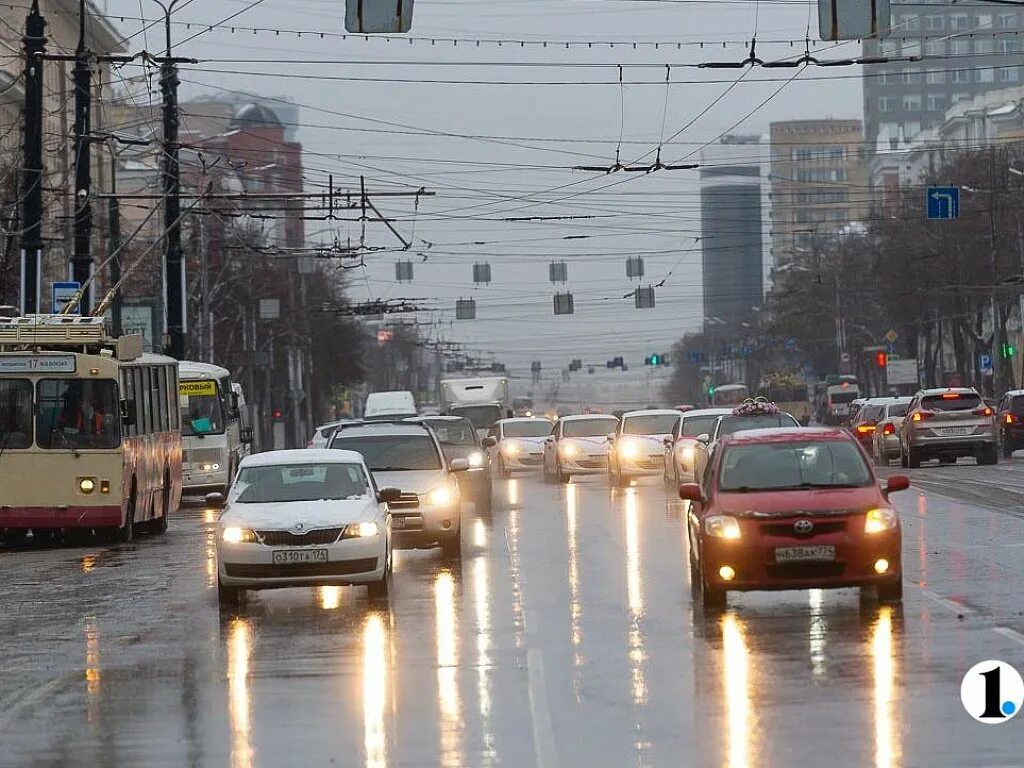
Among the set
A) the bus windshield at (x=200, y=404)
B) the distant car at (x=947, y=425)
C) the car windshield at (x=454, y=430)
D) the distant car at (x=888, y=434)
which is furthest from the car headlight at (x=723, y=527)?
the distant car at (x=888, y=434)

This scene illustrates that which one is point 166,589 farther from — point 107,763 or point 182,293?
point 182,293

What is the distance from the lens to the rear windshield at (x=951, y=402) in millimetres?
49844

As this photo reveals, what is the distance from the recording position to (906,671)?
13367 millimetres

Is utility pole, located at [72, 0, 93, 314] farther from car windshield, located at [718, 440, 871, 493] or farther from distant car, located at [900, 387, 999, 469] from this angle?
car windshield, located at [718, 440, 871, 493]

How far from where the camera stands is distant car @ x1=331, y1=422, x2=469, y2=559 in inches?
989

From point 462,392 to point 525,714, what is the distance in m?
63.3

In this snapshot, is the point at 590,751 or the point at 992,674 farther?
the point at 992,674

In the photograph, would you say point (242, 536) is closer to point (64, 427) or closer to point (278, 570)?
point (278, 570)

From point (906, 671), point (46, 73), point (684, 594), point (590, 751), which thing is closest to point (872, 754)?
point (590, 751)

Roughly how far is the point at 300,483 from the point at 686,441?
21.0 metres

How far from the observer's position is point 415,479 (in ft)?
84.1

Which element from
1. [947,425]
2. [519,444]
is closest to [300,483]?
[947,425]

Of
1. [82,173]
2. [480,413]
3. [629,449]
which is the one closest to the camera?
[82,173]

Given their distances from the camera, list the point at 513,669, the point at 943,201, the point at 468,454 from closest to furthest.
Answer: the point at 513,669 < the point at 468,454 < the point at 943,201
